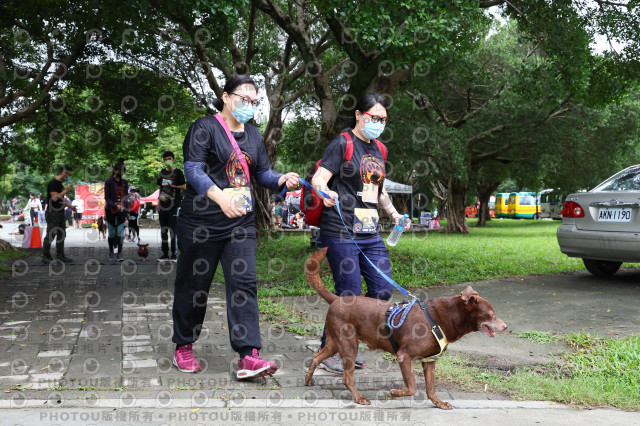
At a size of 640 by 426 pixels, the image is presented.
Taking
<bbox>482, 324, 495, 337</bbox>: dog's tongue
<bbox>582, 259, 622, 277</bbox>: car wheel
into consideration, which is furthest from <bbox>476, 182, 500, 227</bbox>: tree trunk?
<bbox>482, 324, 495, 337</bbox>: dog's tongue

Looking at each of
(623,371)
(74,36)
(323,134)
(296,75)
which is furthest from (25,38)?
(623,371)

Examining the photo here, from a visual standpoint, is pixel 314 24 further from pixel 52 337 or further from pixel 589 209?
pixel 52 337

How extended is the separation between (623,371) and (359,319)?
2.15m

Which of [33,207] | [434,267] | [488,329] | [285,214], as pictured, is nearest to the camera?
[488,329]

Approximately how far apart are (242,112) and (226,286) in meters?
1.25

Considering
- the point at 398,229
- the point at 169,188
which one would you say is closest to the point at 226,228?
the point at 398,229

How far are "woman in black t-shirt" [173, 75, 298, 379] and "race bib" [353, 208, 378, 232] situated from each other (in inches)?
21.3

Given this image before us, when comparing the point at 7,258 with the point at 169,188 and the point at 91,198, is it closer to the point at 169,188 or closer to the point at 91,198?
the point at 169,188

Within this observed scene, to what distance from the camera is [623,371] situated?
14.9 feet

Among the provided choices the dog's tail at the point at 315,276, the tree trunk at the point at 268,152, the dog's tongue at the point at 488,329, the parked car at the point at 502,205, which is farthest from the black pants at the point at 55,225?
the parked car at the point at 502,205

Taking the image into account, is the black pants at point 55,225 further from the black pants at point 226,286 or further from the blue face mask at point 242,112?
the blue face mask at point 242,112

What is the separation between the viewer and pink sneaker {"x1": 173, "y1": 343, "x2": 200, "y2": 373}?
14.5 ft

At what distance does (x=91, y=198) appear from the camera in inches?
1214

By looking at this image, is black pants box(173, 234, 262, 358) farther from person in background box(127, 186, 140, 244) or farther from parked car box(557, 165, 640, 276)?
person in background box(127, 186, 140, 244)
